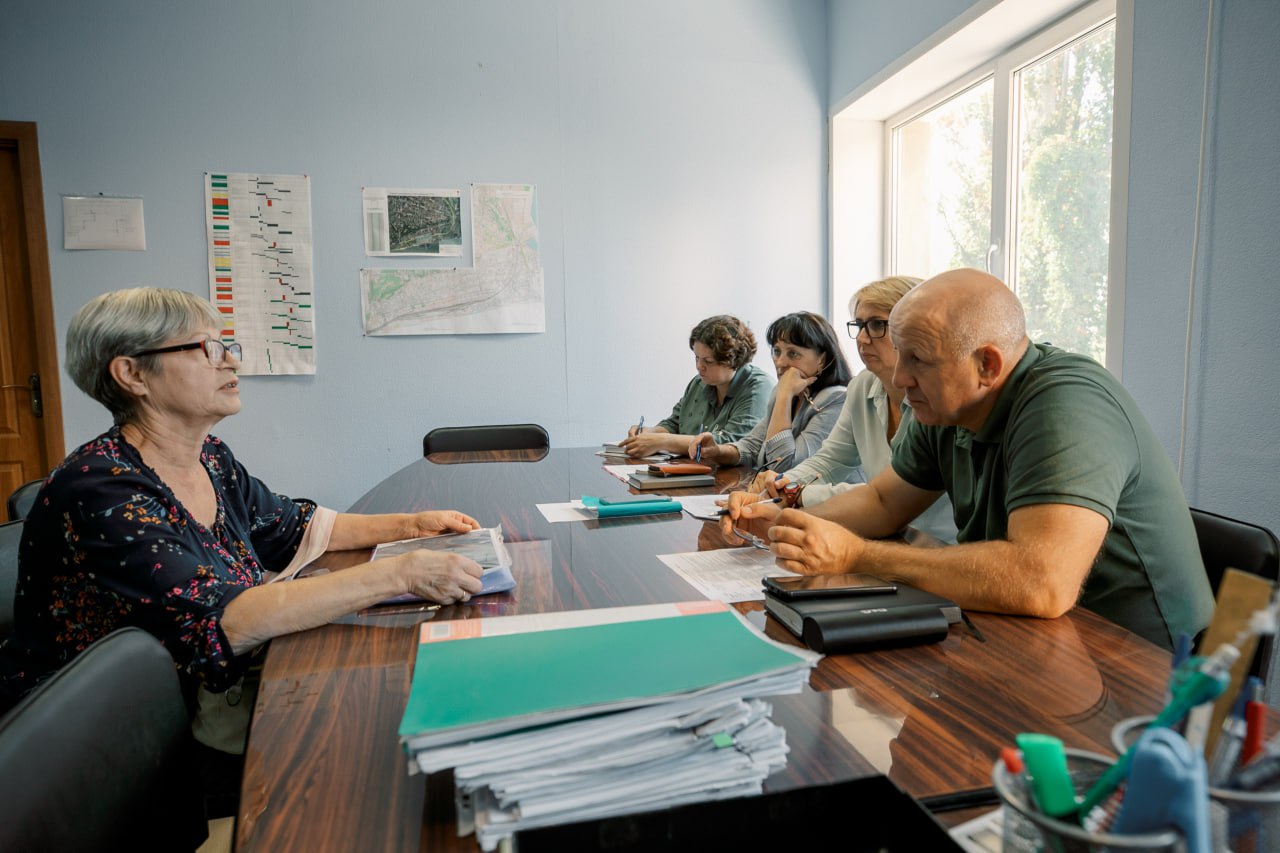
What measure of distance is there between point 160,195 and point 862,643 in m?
3.97

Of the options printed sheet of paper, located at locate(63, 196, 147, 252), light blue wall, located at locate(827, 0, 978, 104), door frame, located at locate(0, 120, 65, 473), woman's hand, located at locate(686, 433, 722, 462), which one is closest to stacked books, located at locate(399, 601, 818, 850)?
woman's hand, located at locate(686, 433, 722, 462)

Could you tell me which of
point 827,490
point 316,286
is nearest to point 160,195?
point 316,286

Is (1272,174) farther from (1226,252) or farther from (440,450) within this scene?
(440,450)

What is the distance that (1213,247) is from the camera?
2178 mm

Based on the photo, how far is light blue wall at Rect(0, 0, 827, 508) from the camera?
3773 millimetres

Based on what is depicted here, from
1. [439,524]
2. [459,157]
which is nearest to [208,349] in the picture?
[439,524]

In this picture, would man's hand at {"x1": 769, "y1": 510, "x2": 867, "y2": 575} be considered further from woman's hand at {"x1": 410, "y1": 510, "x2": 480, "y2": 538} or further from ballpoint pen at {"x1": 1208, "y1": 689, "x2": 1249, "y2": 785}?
ballpoint pen at {"x1": 1208, "y1": 689, "x2": 1249, "y2": 785}

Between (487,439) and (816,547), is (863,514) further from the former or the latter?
(487,439)

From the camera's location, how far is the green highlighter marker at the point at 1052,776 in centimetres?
47

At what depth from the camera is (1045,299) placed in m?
3.17

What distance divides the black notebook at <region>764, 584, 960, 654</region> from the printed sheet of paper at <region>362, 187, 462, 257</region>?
3.40 m

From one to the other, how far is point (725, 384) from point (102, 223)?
2939mm

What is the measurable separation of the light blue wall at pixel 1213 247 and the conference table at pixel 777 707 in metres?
1.33

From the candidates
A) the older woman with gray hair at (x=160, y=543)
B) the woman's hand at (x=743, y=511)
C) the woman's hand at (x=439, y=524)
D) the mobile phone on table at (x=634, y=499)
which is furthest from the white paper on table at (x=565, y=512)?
the older woman with gray hair at (x=160, y=543)
